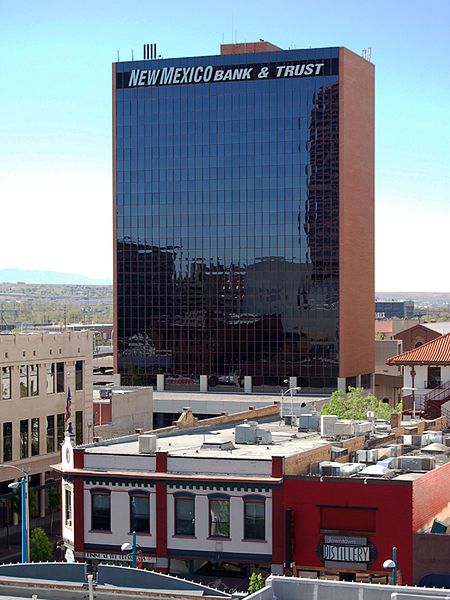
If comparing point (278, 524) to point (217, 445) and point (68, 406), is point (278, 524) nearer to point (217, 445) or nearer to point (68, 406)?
point (217, 445)

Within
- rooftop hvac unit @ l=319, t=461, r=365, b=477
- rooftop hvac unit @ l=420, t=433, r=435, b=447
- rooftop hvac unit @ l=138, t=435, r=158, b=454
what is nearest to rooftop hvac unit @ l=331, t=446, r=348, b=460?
rooftop hvac unit @ l=319, t=461, r=365, b=477

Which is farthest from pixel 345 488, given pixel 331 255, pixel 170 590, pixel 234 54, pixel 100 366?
pixel 100 366

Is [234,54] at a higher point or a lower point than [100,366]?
higher

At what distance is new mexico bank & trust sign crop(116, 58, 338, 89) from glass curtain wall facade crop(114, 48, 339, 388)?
244mm

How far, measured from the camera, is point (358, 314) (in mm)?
155375

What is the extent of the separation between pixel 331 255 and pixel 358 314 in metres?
10.7

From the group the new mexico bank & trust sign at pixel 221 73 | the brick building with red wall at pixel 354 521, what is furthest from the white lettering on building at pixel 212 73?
the brick building with red wall at pixel 354 521

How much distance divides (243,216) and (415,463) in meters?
91.9

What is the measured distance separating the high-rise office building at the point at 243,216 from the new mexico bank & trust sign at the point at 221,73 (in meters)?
0.17

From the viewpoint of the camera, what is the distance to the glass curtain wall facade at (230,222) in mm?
148750

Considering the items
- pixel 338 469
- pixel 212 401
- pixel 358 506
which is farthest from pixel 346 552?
pixel 212 401

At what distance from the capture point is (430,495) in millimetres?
59938

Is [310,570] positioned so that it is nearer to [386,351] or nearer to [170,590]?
[170,590]

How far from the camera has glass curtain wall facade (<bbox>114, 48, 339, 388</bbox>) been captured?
14875 centimetres
